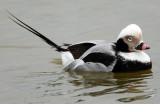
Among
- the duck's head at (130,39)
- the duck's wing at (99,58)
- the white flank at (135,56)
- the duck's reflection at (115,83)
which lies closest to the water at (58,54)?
the duck's reflection at (115,83)

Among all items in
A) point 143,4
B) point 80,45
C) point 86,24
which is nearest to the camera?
point 80,45

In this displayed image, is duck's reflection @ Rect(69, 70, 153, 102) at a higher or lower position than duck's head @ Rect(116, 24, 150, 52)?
lower

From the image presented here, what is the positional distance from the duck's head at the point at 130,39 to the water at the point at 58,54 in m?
0.45

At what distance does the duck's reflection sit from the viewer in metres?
7.63

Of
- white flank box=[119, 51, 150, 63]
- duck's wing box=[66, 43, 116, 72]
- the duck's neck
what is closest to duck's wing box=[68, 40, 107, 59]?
duck's wing box=[66, 43, 116, 72]

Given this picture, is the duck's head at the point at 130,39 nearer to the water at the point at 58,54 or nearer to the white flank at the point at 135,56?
the white flank at the point at 135,56

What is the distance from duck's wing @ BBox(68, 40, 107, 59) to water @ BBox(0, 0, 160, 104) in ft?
1.15

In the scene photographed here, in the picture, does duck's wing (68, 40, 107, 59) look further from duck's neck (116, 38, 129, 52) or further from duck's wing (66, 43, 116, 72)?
duck's neck (116, 38, 129, 52)

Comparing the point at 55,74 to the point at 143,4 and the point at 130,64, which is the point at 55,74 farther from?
the point at 143,4

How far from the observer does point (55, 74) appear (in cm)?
891

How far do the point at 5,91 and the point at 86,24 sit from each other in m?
4.50

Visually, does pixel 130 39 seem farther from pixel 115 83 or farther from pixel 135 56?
pixel 115 83

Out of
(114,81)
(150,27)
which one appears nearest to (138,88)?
(114,81)

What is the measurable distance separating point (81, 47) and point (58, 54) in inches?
52.0
